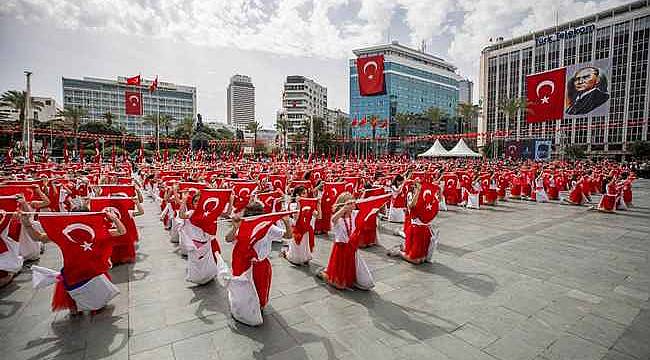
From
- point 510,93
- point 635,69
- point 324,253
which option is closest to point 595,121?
point 635,69

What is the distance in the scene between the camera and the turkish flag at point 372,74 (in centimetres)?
1809

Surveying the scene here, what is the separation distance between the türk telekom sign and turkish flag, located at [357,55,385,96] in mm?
76269

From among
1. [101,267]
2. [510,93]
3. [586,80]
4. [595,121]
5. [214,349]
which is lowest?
[214,349]

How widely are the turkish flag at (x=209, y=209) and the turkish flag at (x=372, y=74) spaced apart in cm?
1406

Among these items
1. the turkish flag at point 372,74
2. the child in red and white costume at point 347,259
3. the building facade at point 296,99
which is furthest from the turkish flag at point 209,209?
the building facade at point 296,99

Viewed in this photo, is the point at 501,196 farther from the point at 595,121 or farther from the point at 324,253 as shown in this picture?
the point at 595,121

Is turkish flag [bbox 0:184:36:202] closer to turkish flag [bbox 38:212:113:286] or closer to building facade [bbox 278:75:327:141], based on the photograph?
turkish flag [bbox 38:212:113:286]

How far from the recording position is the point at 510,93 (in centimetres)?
8156

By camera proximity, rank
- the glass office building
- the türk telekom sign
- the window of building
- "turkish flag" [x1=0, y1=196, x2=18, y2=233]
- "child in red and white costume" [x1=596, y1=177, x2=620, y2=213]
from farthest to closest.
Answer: the glass office building
the türk telekom sign
the window of building
"child in red and white costume" [x1=596, y1=177, x2=620, y2=213]
"turkish flag" [x1=0, y1=196, x2=18, y2=233]

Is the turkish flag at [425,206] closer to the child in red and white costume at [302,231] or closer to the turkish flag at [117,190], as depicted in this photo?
the child in red and white costume at [302,231]

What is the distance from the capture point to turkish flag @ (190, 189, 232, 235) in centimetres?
546

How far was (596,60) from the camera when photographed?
5281 centimetres

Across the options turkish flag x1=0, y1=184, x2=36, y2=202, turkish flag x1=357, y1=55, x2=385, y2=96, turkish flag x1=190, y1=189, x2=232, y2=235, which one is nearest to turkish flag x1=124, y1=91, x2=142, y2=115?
turkish flag x1=357, y1=55, x2=385, y2=96

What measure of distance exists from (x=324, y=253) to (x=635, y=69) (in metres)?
85.1
